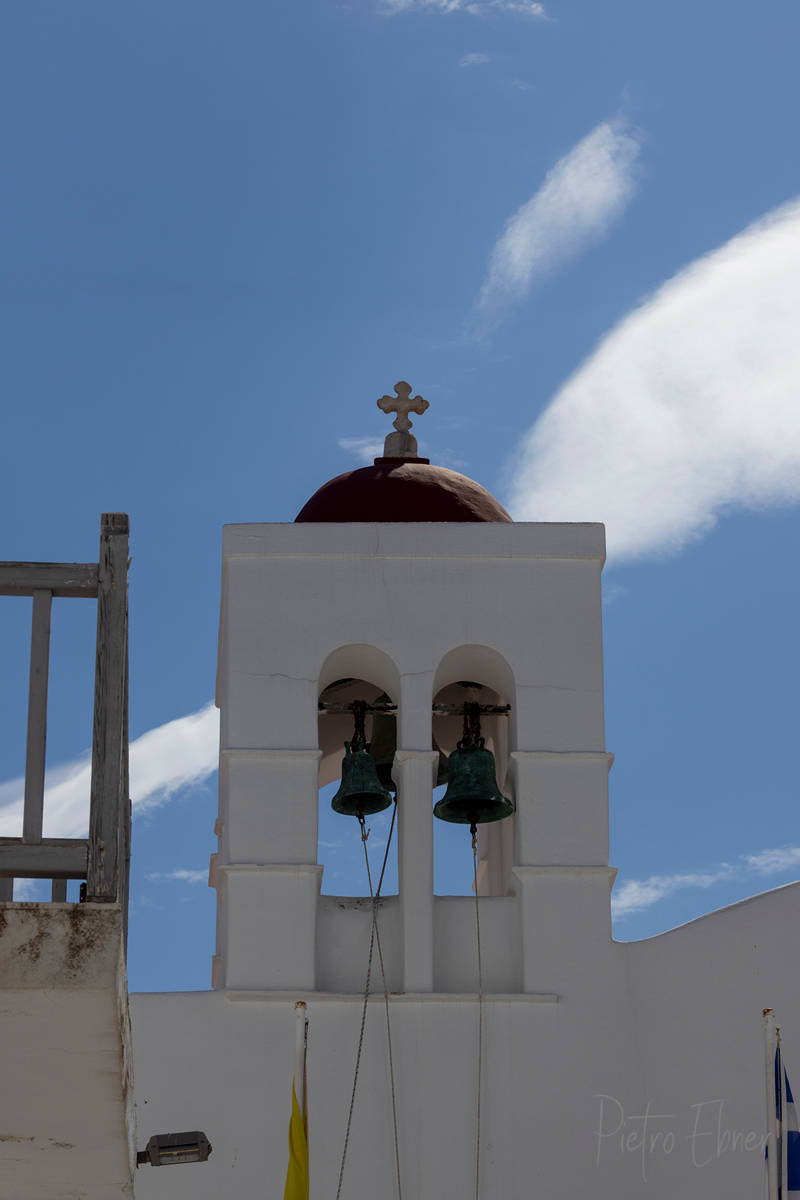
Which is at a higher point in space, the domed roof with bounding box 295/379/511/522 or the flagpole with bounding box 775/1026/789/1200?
the domed roof with bounding box 295/379/511/522

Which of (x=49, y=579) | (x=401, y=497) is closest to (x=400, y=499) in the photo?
(x=401, y=497)

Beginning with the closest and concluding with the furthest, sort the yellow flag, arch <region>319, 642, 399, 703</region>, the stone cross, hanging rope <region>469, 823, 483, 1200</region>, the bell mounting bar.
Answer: the yellow flag → hanging rope <region>469, 823, 483, 1200</region> → arch <region>319, 642, 399, 703</region> → the bell mounting bar → the stone cross

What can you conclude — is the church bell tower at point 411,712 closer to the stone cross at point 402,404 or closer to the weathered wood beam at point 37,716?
the stone cross at point 402,404

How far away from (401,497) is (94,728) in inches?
→ 299

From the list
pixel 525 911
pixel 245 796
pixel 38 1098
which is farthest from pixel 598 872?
pixel 38 1098

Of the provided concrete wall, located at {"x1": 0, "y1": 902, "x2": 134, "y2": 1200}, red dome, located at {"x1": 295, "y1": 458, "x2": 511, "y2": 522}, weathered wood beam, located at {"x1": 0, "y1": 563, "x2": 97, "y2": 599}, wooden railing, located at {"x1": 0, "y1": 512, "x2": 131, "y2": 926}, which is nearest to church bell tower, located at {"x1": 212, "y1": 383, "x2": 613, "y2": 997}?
red dome, located at {"x1": 295, "y1": 458, "x2": 511, "y2": 522}

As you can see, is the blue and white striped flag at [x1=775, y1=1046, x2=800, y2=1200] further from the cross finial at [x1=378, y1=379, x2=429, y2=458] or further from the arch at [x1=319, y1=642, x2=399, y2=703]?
the cross finial at [x1=378, y1=379, x2=429, y2=458]

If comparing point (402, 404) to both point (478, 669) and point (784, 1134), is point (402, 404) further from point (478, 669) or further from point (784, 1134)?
point (784, 1134)

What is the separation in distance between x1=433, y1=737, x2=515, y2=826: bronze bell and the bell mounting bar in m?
0.43

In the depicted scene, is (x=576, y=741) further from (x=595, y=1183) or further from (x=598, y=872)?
(x=595, y=1183)

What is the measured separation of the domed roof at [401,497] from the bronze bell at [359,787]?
1465mm

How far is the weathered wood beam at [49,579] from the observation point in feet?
19.2

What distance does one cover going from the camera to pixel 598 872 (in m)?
12.3

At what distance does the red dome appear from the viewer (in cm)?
1329
